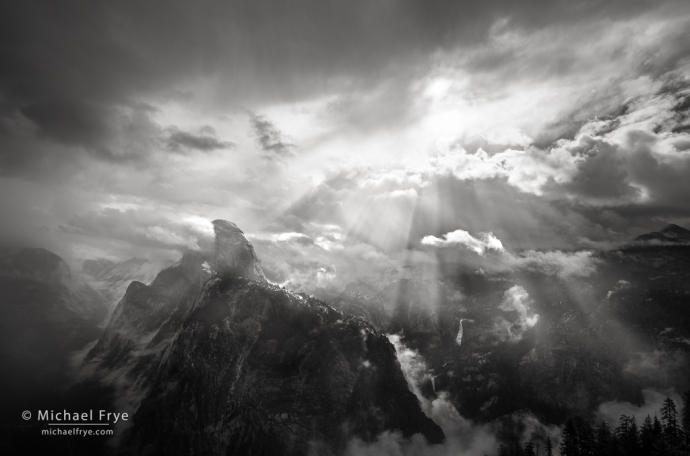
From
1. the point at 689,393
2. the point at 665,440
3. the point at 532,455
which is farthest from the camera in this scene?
the point at 689,393

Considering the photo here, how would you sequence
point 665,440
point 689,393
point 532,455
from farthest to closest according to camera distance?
point 689,393
point 532,455
point 665,440

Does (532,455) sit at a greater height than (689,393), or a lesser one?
lesser

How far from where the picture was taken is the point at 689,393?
19412cm

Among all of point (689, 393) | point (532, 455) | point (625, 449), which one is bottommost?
point (532, 455)

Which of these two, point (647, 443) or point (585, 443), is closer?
point (647, 443)

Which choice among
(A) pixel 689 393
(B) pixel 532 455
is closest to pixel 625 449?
(B) pixel 532 455

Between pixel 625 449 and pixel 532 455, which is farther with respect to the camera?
pixel 532 455

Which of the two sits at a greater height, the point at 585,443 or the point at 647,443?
the point at 647,443

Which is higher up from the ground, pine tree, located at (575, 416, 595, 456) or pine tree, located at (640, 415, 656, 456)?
pine tree, located at (640, 415, 656, 456)

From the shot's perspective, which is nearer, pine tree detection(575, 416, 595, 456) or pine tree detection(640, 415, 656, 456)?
pine tree detection(640, 415, 656, 456)

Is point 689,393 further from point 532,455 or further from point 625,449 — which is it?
point 532,455

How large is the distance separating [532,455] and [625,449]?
134ft

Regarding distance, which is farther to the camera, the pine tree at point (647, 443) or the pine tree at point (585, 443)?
the pine tree at point (585, 443)

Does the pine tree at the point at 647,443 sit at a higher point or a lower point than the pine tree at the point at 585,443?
higher
